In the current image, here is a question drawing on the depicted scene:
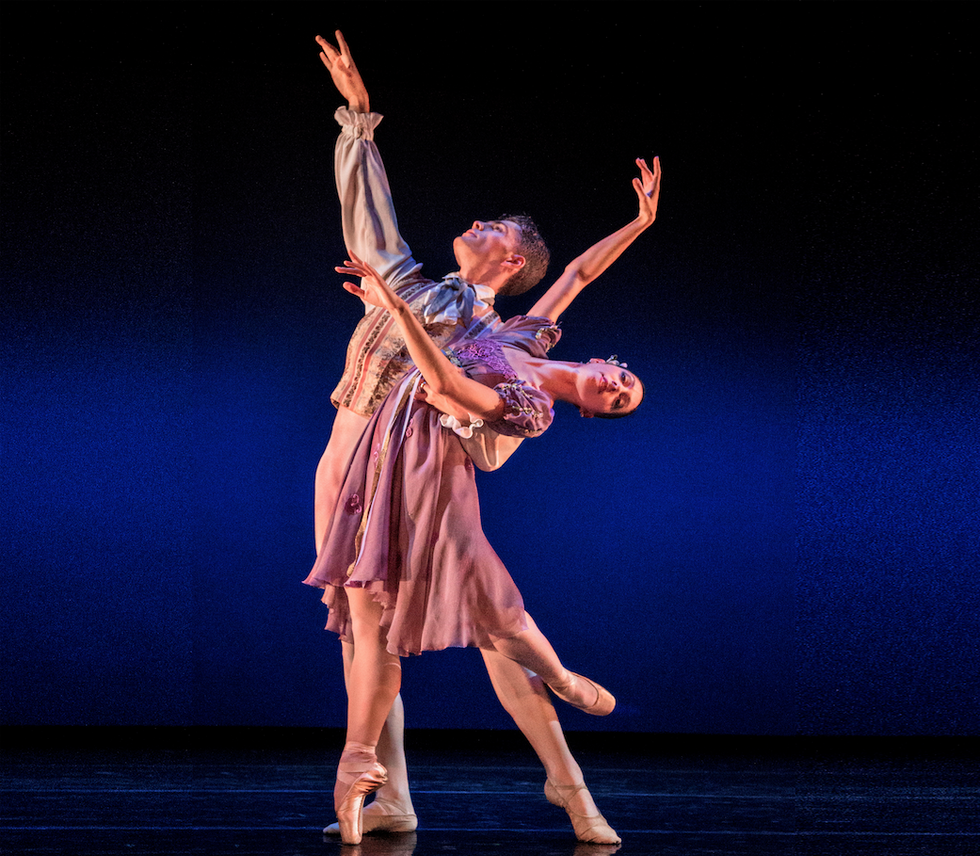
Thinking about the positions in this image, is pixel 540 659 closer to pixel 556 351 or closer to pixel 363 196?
pixel 363 196

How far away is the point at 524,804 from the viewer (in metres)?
2.73

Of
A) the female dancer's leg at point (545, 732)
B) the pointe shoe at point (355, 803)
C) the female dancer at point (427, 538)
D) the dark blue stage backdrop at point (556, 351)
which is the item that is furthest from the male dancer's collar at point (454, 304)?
the dark blue stage backdrop at point (556, 351)

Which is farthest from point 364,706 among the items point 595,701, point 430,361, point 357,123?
point 357,123

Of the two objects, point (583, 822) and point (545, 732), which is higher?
point (545, 732)

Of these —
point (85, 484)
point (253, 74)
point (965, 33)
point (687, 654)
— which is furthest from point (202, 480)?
point (965, 33)

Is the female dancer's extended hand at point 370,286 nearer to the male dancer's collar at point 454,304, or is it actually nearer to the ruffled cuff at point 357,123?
the male dancer's collar at point 454,304

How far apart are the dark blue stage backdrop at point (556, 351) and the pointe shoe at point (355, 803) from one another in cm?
199

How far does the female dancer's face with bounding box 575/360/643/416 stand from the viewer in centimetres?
237

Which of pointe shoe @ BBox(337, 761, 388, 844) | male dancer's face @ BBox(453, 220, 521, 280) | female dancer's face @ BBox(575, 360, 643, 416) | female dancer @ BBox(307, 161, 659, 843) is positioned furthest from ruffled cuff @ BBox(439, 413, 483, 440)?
pointe shoe @ BBox(337, 761, 388, 844)

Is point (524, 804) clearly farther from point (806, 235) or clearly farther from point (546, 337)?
point (806, 235)

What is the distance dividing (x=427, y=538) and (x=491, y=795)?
97 centimetres

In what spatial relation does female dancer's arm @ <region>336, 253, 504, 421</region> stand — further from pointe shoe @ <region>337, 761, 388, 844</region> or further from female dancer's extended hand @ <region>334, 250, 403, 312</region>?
pointe shoe @ <region>337, 761, 388, 844</region>

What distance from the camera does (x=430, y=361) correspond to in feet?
6.86

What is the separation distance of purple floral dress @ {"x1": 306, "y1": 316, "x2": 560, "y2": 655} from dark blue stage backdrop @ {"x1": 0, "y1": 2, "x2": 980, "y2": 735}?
1.86 meters
